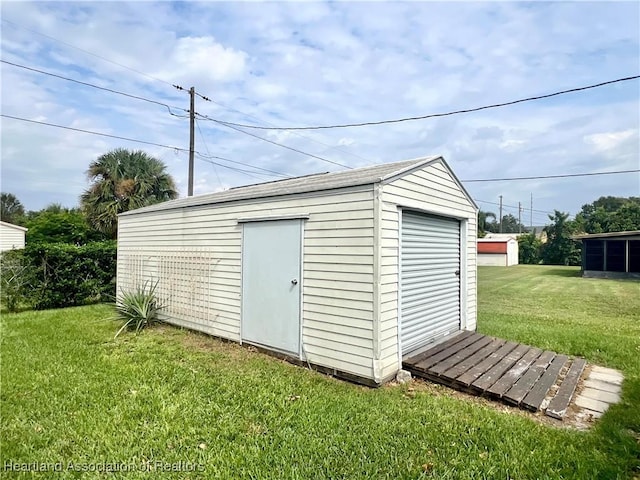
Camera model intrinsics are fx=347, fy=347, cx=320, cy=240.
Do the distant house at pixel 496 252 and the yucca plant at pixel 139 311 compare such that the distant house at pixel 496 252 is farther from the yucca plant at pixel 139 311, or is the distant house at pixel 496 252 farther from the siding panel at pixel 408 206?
the yucca plant at pixel 139 311

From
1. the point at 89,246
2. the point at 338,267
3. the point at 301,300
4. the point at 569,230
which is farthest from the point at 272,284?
the point at 569,230

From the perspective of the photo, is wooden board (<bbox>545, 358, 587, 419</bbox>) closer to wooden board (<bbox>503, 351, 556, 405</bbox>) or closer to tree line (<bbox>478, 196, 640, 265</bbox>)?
wooden board (<bbox>503, 351, 556, 405</bbox>)

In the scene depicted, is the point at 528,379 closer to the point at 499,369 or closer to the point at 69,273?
the point at 499,369

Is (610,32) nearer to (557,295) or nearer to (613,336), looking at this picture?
(613,336)

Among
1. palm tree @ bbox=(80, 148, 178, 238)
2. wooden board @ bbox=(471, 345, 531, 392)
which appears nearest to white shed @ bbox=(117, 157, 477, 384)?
wooden board @ bbox=(471, 345, 531, 392)

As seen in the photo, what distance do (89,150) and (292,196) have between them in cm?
1113

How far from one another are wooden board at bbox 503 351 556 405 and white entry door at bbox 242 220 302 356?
247cm

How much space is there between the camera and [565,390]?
3789mm

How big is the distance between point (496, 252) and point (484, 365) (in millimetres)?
28204

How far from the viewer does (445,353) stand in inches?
183

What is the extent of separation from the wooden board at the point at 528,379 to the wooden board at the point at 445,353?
0.84 m

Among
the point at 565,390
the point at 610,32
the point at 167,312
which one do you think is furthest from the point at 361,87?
the point at 565,390

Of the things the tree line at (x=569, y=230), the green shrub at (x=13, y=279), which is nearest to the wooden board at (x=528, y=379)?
the green shrub at (x=13, y=279)

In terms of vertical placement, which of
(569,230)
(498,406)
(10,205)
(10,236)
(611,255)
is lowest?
(498,406)
